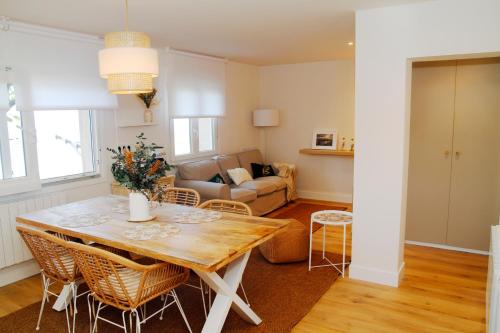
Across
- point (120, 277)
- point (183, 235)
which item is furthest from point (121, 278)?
point (183, 235)

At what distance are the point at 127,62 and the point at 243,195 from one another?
313cm

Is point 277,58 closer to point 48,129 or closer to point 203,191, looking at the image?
point 203,191

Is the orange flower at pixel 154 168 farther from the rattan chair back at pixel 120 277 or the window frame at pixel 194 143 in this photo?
the window frame at pixel 194 143

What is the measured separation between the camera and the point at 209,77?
5.95 metres

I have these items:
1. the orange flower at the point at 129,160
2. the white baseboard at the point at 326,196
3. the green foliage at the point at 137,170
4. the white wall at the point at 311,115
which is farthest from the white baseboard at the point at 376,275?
the white wall at the point at 311,115

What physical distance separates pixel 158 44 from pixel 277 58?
6.78 feet

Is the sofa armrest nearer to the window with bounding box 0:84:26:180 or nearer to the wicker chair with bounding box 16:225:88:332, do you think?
the window with bounding box 0:84:26:180

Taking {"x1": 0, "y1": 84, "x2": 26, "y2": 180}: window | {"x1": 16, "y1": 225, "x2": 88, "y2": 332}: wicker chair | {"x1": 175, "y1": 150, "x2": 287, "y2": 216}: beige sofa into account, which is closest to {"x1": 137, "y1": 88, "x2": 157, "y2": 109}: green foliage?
{"x1": 175, "y1": 150, "x2": 287, "y2": 216}: beige sofa

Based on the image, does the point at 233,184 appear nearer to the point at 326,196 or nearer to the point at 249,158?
the point at 249,158

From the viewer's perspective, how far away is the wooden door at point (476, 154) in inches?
159

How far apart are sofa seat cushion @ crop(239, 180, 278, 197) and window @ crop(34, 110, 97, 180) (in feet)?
7.04

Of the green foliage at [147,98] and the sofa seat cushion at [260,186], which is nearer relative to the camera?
the green foliage at [147,98]

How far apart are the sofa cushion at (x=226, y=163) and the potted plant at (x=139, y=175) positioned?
305cm

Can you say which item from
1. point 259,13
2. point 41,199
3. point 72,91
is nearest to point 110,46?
point 259,13
